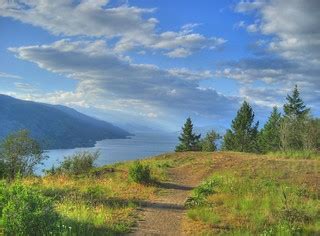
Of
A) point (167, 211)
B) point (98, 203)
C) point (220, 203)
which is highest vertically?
point (220, 203)

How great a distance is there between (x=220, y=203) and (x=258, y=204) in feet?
4.54

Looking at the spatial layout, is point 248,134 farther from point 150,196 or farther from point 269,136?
point 150,196

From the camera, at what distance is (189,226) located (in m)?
13.4

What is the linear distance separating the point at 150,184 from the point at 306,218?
8.94m

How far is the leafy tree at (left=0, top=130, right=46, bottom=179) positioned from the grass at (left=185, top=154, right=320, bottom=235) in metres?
13.8

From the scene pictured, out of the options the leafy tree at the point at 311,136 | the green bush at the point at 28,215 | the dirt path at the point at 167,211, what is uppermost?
the leafy tree at the point at 311,136

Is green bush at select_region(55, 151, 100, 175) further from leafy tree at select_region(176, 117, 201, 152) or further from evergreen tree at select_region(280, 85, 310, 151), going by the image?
leafy tree at select_region(176, 117, 201, 152)

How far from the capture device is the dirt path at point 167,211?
13.0m

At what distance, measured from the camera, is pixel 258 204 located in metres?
15.6

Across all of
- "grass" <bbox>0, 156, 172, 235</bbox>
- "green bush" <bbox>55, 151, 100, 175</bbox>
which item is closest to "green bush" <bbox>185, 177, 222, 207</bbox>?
"grass" <bbox>0, 156, 172, 235</bbox>

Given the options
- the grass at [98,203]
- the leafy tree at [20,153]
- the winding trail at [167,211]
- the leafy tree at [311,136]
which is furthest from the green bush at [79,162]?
the leafy tree at [311,136]

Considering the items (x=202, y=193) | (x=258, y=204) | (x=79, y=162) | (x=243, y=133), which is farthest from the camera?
(x=243, y=133)

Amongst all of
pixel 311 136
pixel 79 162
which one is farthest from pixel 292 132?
pixel 79 162

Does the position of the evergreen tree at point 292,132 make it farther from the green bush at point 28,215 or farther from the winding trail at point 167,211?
the green bush at point 28,215
